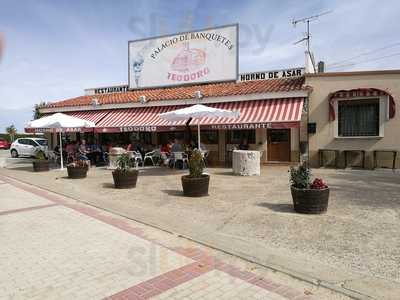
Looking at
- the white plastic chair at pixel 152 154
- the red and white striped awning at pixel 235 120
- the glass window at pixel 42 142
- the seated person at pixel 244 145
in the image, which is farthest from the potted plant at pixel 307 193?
the glass window at pixel 42 142

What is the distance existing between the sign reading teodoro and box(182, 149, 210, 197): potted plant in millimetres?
12677

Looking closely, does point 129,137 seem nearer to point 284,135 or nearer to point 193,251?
point 284,135

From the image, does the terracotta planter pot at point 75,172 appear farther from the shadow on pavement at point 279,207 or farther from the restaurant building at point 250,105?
the shadow on pavement at point 279,207

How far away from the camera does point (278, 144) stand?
57.3 ft

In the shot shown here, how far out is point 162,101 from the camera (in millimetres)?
20203

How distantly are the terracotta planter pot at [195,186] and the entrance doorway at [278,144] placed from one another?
27.8ft

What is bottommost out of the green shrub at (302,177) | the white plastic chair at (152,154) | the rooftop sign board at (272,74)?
the green shrub at (302,177)

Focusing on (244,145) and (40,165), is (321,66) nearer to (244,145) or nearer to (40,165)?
(244,145)

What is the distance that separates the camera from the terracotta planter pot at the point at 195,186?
9516 millimetres

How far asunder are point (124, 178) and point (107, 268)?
20.8 feet

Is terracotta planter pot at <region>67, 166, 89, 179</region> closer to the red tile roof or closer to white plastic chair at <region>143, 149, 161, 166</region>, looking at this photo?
white plastic chair at <region>143, 149, 161, 166</region>

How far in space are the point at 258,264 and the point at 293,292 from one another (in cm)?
90

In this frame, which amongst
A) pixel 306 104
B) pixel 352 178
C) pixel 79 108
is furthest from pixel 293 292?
pixel 79 108

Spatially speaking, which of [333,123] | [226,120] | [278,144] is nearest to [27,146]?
[226,120]
